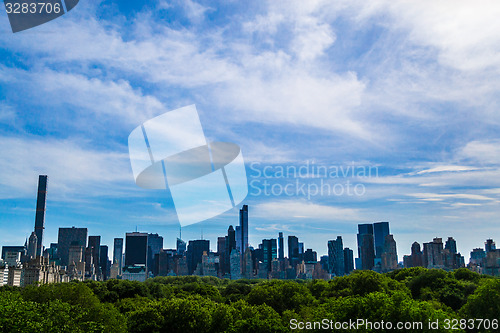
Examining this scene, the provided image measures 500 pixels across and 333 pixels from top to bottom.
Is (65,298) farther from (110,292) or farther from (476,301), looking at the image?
(476,301)

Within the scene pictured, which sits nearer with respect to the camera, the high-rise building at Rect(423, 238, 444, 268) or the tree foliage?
the tree foliage

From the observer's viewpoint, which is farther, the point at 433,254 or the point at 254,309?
the point at 433,254

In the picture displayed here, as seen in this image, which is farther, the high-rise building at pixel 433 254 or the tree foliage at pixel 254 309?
the high-rise building at pixel 433 254

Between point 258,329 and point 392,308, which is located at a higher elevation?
point 392,308

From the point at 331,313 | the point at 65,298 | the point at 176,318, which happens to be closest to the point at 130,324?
the point at 176,318

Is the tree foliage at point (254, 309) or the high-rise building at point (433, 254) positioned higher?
the high-rise building at point (433, 254)

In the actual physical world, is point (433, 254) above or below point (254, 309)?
above

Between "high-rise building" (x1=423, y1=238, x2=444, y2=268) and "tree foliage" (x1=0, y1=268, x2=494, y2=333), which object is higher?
"high-rise building" (x1=423, y1=238, x2=444, y2=268)

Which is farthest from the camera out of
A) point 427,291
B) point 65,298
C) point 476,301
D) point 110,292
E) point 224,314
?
point 110,292

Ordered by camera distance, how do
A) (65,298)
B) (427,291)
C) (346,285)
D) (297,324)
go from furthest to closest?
1. (346,285)
2. (427,291)
3. (65,298)
4. (297,324)

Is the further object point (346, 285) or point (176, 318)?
point (346, 285)
